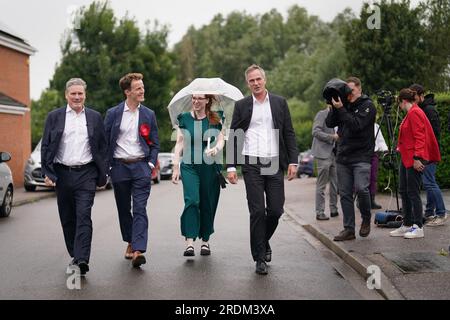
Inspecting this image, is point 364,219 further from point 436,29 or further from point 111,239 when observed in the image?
point 436,29

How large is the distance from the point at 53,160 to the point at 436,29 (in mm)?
30948

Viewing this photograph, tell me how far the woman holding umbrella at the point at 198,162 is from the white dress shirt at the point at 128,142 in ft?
2.03

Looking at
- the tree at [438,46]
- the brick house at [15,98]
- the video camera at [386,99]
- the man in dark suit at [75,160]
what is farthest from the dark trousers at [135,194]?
the tree at [438,46]

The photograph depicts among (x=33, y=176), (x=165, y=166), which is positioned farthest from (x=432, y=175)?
(x=165, y=166)

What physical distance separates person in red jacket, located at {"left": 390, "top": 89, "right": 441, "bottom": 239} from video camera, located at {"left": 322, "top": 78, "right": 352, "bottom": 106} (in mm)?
1022

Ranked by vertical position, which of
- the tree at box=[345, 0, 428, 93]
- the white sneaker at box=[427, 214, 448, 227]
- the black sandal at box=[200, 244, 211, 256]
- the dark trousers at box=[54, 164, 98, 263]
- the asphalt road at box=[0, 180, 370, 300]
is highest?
the tree at box=[345, 0, 428, 93]

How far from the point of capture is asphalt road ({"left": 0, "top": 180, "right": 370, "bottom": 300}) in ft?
19.3

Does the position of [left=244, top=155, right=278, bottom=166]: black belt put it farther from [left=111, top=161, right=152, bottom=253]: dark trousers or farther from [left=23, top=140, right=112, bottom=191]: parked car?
[left=23, top=140, right=112, bottom=191]: parked car

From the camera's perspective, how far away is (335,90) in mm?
7832

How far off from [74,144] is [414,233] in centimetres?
444

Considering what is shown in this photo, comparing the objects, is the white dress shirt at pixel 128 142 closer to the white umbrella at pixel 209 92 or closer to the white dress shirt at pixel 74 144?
the white dress shirt at pixel 74 144

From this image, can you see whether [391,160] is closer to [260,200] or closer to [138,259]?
[260,200]

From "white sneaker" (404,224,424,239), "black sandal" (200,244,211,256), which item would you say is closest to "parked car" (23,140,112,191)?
"black sandal" (200,244,211,256)

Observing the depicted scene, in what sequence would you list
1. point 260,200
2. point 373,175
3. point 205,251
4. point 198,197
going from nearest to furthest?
1. point 260,200
2. point 198,197
3. point 205,251
4. point 373,175
